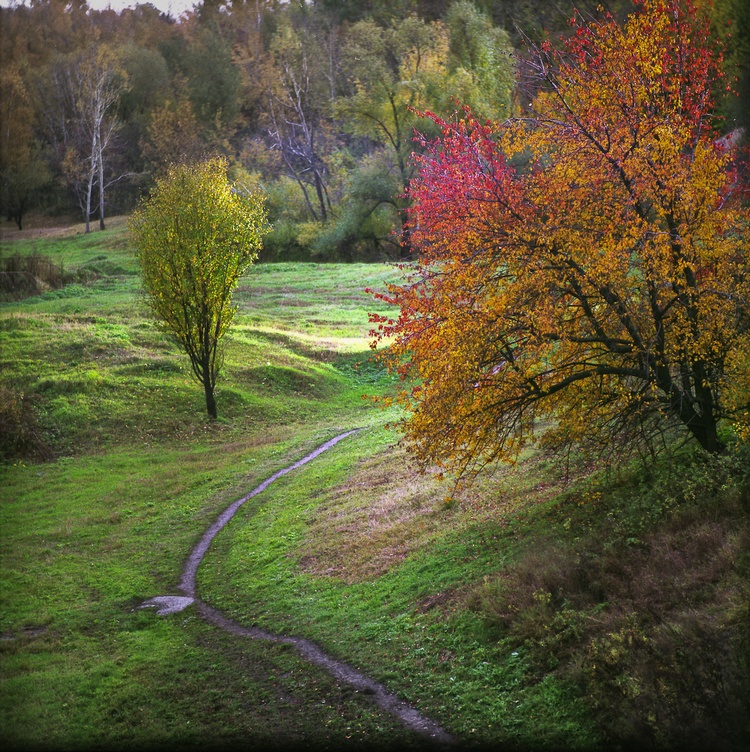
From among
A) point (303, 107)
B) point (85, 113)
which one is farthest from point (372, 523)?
point (85, 113)

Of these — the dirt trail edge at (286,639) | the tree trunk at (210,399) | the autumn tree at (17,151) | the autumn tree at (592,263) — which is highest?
the autumn tree at (17,151)

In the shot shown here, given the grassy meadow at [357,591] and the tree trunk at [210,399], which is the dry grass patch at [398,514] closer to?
the grassy meadow at [357,591]

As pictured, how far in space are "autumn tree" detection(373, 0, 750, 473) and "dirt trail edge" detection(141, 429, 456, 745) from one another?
4.24m

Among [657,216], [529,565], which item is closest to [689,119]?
[657,216]

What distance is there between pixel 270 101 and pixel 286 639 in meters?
78.1

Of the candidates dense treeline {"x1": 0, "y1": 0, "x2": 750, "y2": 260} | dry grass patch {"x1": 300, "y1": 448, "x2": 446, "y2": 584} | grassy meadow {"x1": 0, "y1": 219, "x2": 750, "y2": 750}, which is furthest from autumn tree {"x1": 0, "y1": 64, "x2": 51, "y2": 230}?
dry grass patch {"x1": 300, "y1": 448, "x2": 446, "y2": 584}

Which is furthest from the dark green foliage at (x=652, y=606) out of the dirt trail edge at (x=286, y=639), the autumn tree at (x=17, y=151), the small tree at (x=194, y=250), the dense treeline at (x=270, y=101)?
the autumn tree at (x=17, y=151)

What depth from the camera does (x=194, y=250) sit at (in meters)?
30.6

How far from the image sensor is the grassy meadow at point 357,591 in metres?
9.69

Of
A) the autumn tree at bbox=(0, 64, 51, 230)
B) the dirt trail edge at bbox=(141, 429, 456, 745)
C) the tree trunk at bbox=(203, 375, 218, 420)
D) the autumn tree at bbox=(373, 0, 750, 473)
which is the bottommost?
the dirt trail edge at bbox=(141, 429, 456, 745)

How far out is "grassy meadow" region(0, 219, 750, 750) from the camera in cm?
969

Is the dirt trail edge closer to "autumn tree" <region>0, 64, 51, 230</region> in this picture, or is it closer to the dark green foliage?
the dark green foliage

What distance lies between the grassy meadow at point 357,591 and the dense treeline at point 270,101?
40558 millimetres

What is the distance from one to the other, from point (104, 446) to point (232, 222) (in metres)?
10.7
